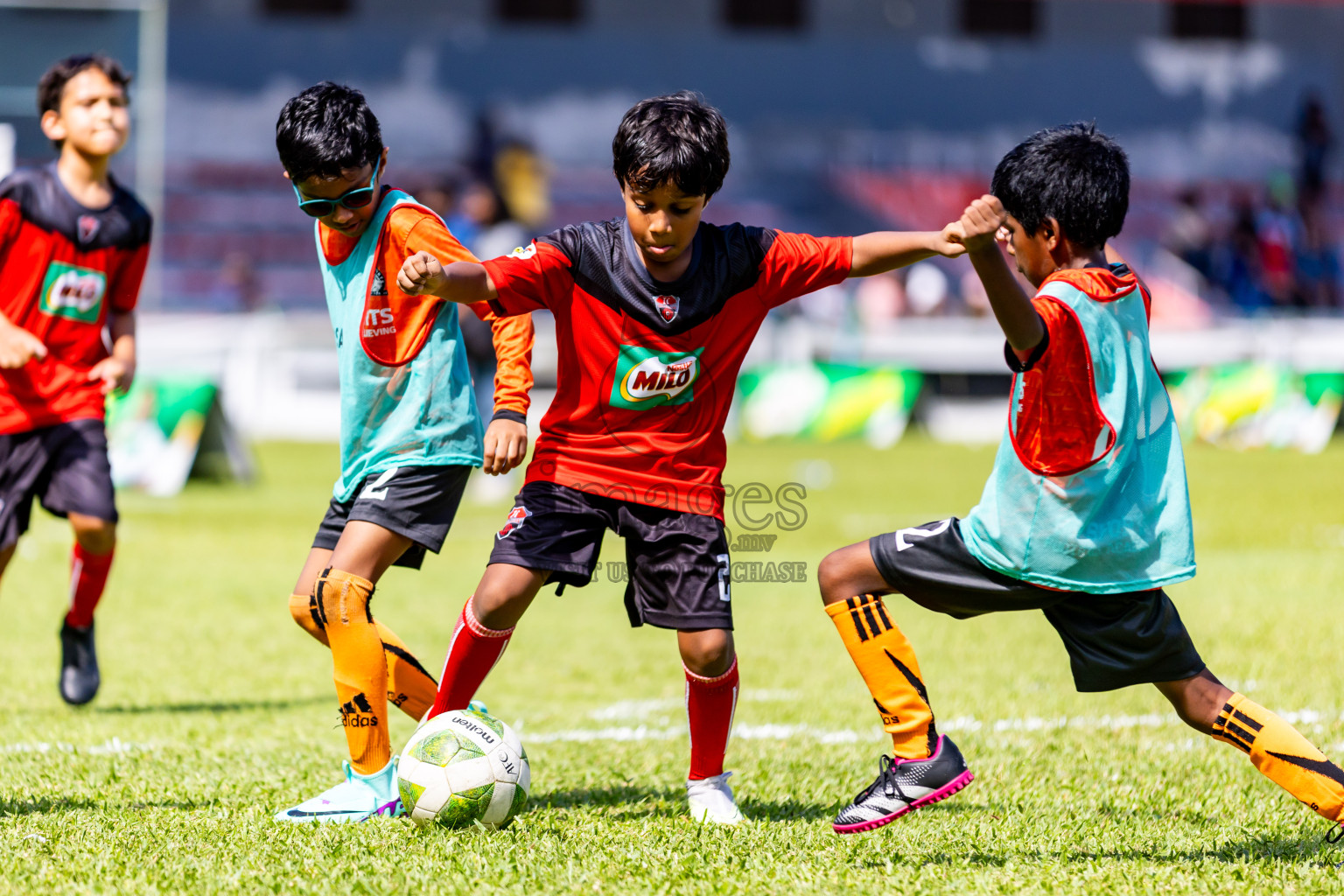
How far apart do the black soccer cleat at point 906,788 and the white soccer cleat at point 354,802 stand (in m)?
1.15

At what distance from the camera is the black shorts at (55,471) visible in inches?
215

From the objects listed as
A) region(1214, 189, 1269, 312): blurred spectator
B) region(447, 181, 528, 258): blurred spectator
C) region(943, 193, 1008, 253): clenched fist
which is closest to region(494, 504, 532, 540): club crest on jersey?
region(943, 193, 1008, 253): clenched fist

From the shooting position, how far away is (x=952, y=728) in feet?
17.3

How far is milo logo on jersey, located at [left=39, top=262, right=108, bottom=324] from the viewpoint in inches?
216

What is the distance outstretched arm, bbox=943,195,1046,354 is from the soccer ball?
162 centimetres

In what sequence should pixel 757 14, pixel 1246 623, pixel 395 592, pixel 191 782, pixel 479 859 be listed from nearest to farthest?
pixel 479 859 → pixel 191 782 → pixel 1246 623 → pixel 395 592 → pixel 757 14

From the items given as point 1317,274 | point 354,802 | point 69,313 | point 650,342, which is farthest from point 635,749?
point 1317,274

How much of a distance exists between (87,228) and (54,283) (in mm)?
225

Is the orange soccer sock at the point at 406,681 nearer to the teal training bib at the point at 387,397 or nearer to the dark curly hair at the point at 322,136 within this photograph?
the teal training bib at the point at 387,397

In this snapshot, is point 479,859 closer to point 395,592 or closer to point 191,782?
point 191,782

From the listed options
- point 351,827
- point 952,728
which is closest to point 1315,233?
point 952,728

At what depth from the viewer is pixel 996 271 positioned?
313 cm

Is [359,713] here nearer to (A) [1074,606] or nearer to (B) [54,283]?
(A) [1074,606]

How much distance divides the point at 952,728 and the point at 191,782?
8.10 ft
